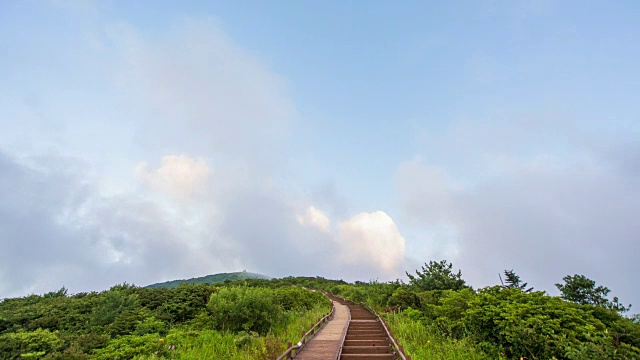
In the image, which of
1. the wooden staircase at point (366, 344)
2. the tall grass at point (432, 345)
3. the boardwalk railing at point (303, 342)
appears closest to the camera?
the tall grass at point (432, 345)

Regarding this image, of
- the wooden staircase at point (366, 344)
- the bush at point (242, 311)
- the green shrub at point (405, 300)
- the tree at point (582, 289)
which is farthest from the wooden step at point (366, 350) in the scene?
the tree at point (582, 289)

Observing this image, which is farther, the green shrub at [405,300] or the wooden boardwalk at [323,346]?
the green shrub at [405,300]

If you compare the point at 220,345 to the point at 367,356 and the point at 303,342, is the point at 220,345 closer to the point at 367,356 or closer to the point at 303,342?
the point at 303,342

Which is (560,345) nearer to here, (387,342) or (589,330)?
(589,330)

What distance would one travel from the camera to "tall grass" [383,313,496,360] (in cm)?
1055

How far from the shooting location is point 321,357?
11594 millimetres

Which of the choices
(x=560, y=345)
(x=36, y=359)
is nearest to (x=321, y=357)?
(x=560, y=345)

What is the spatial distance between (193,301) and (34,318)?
761cm

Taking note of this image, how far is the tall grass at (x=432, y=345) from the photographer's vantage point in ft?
34.6

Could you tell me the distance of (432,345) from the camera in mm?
12562

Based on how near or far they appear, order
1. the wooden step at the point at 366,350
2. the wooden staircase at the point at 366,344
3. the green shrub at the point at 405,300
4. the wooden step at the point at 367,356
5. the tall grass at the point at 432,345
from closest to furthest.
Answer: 1. the tall grass at the point at 432,345
2. the wooden step at the point at 367,356
3. the wooden staircase at the point at 366,344
4. the wooden step at the point at 366,350
5. the green shrub at the point at 405,300

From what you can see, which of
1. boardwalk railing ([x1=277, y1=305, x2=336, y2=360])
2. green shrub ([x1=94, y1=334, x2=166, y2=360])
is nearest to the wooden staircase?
boardwalk railing ([x1=277, y1=305, x2=336, y2=360])

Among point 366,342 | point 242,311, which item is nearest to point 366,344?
point 366,342

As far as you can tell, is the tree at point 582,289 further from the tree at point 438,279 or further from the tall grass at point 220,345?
the tall grass at point 220,345
